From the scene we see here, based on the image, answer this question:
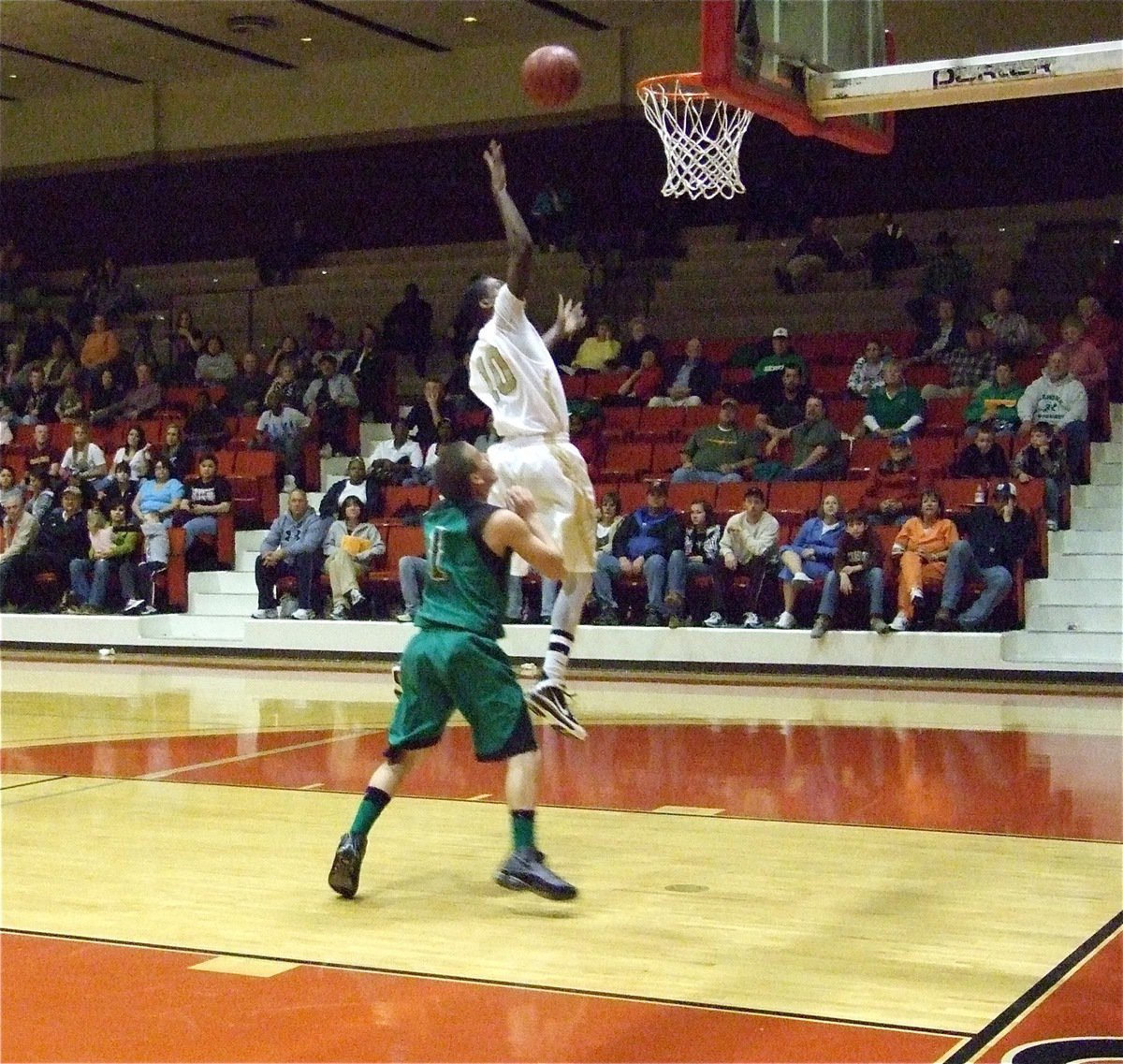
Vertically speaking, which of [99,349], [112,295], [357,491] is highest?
[112,295]

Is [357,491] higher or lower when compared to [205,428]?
lower

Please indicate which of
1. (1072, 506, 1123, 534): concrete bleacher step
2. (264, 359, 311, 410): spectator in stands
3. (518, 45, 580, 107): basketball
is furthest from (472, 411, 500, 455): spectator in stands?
(518, 45, 580, 107): basketball

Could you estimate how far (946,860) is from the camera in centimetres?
548

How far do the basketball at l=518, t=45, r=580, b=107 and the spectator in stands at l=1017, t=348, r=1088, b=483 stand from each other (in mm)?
7120

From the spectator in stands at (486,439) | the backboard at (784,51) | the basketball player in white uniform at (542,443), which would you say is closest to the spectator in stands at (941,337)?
the spectator in stands at (486,439)

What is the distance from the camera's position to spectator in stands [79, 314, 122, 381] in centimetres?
1852

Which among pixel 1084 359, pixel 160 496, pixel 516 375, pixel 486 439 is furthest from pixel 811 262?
pixel 516 375

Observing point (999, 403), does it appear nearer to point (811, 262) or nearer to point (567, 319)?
point (811, 262)

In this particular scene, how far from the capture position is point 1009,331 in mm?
14148

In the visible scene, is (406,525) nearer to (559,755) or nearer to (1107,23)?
(559,755)

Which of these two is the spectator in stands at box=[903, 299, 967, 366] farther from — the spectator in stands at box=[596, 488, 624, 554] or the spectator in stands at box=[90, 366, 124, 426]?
the spectator in stands at box=[90, 366, 124, 426]

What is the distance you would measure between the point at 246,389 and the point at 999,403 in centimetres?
806

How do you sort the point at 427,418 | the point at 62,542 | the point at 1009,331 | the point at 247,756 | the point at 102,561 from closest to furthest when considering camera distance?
the point at 247,756 → the point at 1009,331 → the point at 102,561 → the point at 427,418 → the point at 62,542

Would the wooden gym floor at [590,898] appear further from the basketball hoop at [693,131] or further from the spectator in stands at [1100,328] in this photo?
the spectator in stands at [1100,328]
